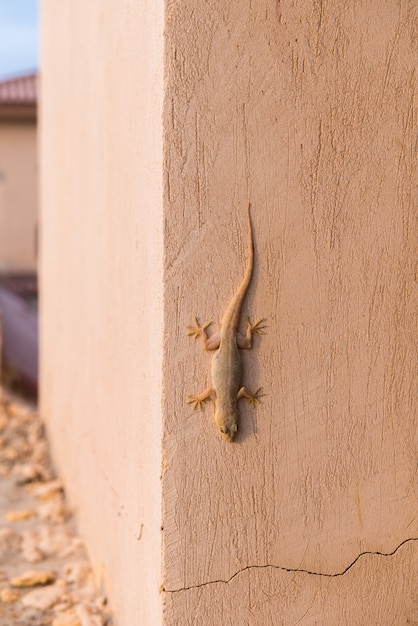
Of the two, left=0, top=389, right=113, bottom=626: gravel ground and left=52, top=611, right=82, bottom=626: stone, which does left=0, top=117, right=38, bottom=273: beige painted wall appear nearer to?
left=0, top=389, right=113, bottom=626: gravel ground

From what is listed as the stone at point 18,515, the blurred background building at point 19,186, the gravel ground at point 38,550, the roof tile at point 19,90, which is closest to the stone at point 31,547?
the gravel ground at point 38,550

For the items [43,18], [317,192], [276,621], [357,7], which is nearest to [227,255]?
[317,192]

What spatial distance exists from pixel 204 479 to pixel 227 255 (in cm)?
68

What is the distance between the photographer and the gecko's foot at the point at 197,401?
9.14 ft

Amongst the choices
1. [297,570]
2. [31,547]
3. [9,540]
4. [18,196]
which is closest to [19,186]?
[18,196]

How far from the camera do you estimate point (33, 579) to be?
4266mm

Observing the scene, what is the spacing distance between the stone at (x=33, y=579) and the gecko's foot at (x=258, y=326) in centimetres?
206

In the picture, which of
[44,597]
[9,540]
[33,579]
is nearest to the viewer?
[44,597]

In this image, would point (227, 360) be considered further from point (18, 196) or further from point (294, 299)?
point (18, 196)

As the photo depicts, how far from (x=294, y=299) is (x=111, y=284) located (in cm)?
122

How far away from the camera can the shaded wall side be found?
2980 millimetres

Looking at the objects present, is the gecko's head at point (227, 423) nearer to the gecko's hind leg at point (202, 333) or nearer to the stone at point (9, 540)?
the gecko's hind leg at point (202, 333)

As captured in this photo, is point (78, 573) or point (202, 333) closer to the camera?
point (202, 333)

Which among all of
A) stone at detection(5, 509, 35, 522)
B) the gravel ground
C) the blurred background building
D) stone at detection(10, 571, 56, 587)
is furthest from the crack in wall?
the blurred background building
